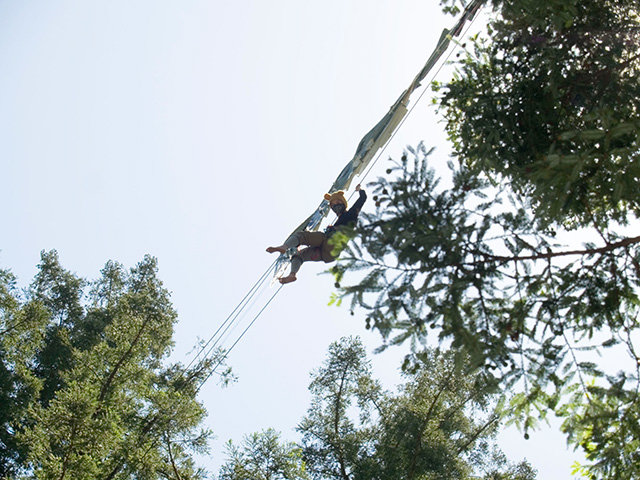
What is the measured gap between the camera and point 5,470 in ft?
53.8

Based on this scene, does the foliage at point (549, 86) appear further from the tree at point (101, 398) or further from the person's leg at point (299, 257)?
the tree at point (101, 398)

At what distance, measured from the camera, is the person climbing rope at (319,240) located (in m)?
9.70

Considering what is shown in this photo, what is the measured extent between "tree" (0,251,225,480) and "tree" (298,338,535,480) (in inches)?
96.1

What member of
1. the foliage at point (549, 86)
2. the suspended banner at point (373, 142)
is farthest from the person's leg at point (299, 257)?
the foliage at point (549, 86)

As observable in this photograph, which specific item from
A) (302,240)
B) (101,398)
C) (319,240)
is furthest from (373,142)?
(101,398)

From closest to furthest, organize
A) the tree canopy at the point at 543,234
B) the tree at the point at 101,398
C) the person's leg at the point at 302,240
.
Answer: the tree canopy at the point at 543,234 → the person's leg at the point at 302,240 → the tree at the point at 101,398

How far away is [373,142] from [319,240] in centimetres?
189

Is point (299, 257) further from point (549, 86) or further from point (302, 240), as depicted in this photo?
point (549, 86)

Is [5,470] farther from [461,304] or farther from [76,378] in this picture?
[461,304]

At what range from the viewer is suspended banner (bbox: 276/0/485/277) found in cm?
975

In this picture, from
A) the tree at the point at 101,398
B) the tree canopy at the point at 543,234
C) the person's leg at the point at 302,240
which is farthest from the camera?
the tree at the point at 101,398

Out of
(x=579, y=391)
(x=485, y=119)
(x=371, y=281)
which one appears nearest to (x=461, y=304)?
(x=371, y=281)

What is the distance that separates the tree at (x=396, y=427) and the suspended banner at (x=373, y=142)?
3.25 meters

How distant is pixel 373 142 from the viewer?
10617 millimetres
